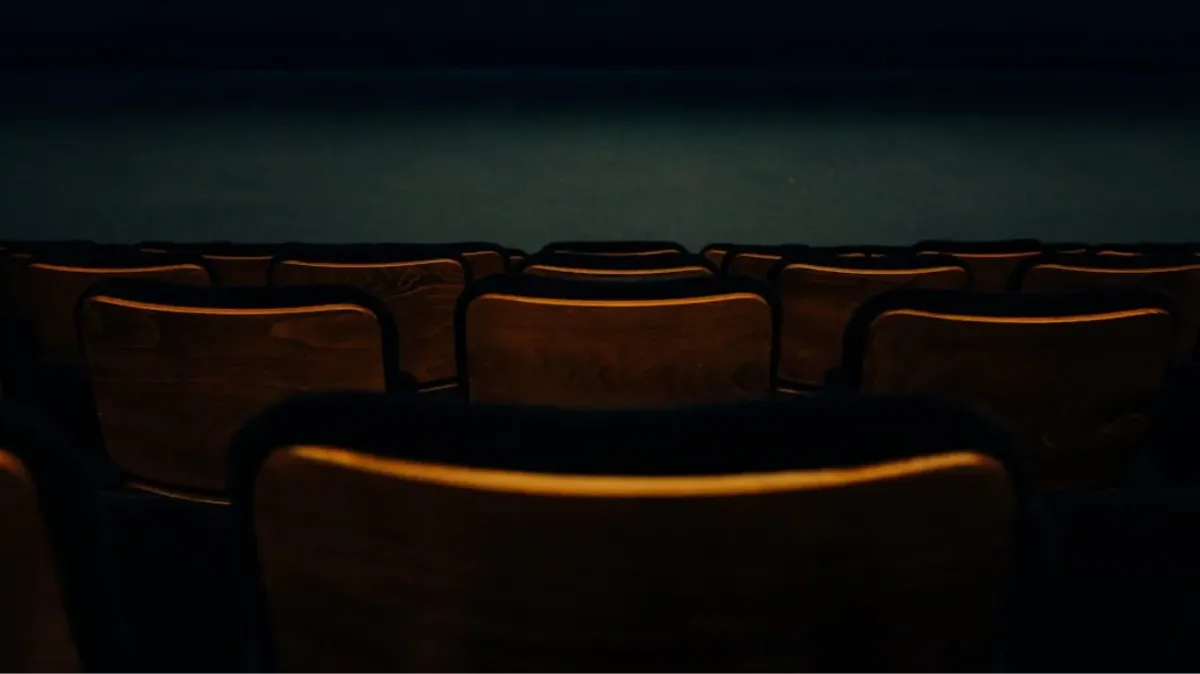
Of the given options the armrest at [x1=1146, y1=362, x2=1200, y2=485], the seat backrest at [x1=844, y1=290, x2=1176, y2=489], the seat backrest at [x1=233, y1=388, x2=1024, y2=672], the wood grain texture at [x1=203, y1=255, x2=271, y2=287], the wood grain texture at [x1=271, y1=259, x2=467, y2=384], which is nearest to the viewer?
the seat backrest at [x1=233, y1=388, x2=1024, y2=672]

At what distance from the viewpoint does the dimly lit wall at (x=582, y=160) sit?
596 cm

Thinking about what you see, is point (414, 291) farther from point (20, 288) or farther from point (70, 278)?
point (20, 288)

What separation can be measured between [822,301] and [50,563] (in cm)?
173

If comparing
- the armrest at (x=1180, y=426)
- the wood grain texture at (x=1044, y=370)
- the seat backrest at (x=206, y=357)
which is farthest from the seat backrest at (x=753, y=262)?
the seat backrest at (x=206, y=357)

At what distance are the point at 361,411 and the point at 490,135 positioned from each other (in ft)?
19.3

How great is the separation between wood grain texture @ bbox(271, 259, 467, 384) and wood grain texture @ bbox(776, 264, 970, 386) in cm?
95

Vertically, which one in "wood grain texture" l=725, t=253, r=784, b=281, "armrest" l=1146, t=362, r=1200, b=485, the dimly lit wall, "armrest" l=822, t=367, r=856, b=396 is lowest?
"armrest" l=1146, t=362, r=1200, b=485

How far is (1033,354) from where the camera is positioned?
3.69 ft

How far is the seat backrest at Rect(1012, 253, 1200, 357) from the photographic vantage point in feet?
6.23

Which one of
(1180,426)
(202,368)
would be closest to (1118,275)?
(1180,426)

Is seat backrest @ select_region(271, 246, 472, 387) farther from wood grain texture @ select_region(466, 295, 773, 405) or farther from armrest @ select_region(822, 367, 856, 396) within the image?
armrest @ select_region(822, 367, 856, 396)

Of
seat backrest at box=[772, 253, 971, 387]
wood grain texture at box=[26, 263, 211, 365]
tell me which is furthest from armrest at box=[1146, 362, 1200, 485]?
wood grain texture at box=[26, 263, 211, 365]

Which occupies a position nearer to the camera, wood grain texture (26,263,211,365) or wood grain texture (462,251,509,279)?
wood grain texture (26,263,211,365)

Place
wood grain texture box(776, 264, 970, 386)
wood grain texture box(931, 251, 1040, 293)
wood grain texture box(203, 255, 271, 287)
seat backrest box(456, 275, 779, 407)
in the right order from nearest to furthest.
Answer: seat backrest box(456, 275, 779, 407) < wood grain texture box(776, 264, 970, 386) < wood grain texture box(203, 255, 271, 287) < wood grain texture box(931, 251, 1040, 293)
